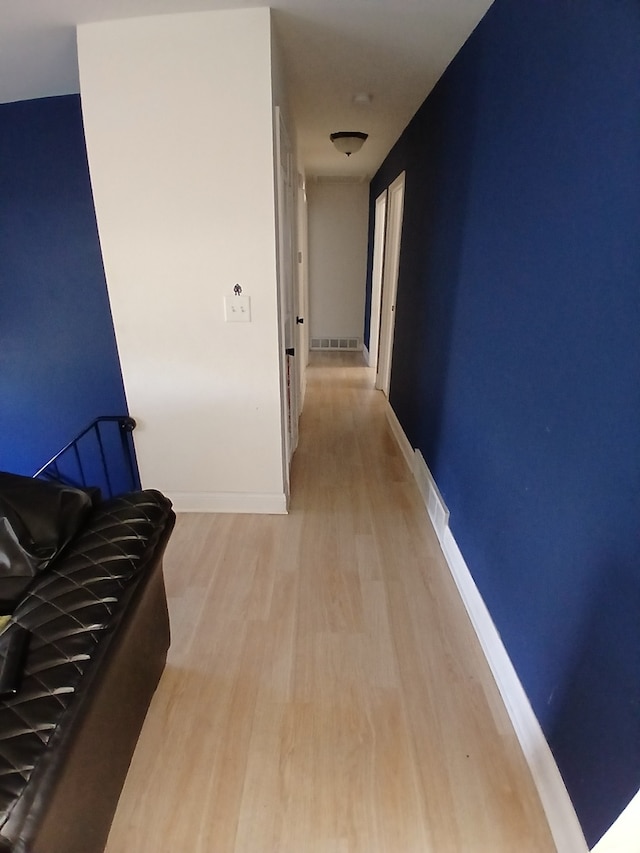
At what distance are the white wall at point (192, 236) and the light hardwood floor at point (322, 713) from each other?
0.50m

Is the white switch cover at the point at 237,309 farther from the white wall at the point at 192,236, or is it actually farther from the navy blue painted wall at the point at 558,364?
the navy blue painted wall at the point at 558,364

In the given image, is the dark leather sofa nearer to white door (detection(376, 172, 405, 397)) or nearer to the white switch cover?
the white switch cover

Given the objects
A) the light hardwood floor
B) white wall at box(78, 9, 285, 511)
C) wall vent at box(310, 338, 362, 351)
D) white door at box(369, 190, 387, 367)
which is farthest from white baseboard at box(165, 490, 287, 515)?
wall vent at box(310, 338, 362, 351)

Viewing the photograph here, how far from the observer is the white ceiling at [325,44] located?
166 centimetres

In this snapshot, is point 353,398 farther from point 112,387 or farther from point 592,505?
point 592,505

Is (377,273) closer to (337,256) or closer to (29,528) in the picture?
(337,256)

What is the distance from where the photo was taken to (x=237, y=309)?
6.91 feet

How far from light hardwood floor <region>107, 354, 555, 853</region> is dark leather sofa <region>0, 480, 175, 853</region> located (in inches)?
8.3

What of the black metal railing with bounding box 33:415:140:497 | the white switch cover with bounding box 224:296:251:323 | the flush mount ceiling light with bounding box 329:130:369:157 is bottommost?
the black metal railing with bounding box 33:415:140:497

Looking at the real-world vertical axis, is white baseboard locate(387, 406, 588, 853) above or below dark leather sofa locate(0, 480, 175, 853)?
below

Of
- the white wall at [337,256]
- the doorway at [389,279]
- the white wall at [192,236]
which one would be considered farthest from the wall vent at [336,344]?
the white wall at [192,236]

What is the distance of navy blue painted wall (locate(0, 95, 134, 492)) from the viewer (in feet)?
8.48

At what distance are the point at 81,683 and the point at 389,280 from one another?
4075 mm

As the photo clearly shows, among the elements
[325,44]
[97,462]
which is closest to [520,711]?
[325,44]
